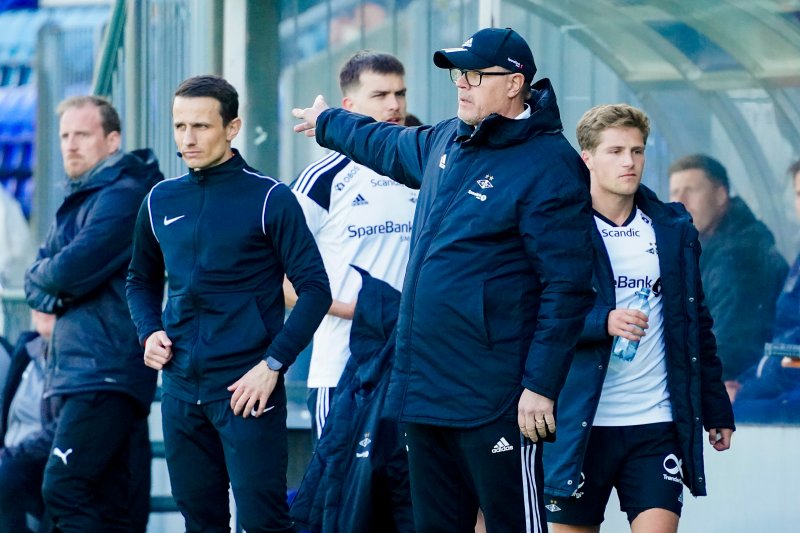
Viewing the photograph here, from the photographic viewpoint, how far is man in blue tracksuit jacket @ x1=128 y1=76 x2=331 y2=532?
536 cm

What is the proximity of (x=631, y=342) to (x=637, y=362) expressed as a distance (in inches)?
6.0

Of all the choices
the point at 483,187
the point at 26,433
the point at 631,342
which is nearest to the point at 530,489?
the point at 631,342

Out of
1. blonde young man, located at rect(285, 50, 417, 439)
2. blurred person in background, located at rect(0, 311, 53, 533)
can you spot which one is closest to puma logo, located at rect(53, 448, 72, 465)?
blurred person in background, located at rect(0, 311, 53, 533)

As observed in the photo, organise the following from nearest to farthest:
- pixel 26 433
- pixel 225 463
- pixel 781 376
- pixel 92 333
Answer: pixel 225 463 → pixel 92 333 → pixel 781 376 → pixel 26 433

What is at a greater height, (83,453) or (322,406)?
(322,406)

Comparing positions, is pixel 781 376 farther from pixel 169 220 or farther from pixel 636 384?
pixel 169 220

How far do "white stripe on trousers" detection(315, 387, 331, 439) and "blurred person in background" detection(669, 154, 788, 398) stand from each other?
192 centimetres

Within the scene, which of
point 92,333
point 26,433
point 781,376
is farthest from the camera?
point 26,433

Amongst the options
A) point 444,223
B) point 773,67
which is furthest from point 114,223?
point 773,67

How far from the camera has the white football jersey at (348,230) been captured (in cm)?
611

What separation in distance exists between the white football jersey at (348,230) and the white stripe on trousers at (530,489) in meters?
1.40

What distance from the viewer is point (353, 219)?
612 cm

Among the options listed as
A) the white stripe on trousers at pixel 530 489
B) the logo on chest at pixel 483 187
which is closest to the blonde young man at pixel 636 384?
the white stripe on trousers at pixel 530 489

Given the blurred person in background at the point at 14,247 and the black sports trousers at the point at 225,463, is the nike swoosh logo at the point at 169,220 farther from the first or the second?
the blurred person in background at the point at 14,247
